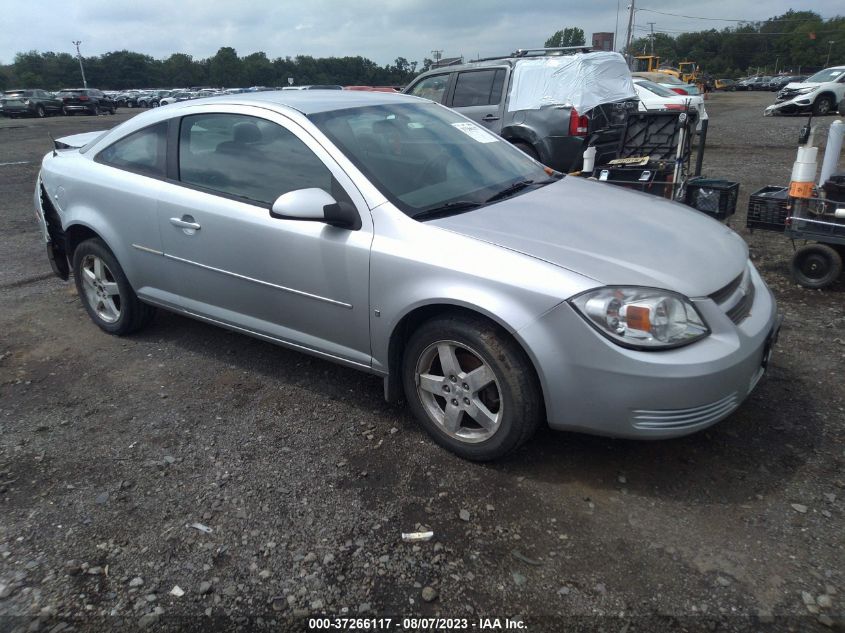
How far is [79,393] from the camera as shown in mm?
3863

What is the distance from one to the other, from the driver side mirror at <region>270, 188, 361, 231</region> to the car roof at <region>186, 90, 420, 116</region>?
65 centimetres

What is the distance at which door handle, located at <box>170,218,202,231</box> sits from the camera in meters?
3.67

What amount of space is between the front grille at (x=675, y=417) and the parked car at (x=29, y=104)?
39.1m

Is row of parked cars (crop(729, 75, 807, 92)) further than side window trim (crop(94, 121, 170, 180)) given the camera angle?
Answer: Yes

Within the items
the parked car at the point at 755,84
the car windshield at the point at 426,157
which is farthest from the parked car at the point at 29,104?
the parked car at the point at 755,84

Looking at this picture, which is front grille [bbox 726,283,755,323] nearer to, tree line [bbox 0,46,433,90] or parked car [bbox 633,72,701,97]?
parked car [bbox 633,72,701,97]

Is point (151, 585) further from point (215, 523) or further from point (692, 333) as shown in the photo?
point (692, 333)

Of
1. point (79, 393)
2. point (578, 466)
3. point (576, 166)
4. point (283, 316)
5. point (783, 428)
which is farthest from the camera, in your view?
point (576, 166)

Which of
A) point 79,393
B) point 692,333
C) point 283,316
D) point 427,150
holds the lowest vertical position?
point 79,393

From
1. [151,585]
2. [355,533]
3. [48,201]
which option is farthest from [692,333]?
[48,201]

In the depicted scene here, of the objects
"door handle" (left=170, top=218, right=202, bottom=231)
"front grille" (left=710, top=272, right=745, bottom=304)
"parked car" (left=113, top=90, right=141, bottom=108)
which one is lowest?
"parked car" (left=113, top=90, right=141, bottom=108)

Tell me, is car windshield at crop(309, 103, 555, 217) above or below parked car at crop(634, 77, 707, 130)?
above

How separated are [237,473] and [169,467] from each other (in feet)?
1.18

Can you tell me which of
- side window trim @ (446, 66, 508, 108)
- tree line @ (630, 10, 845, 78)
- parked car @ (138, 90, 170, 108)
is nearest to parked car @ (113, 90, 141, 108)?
parked car @ (138, 90, 170, 108)
